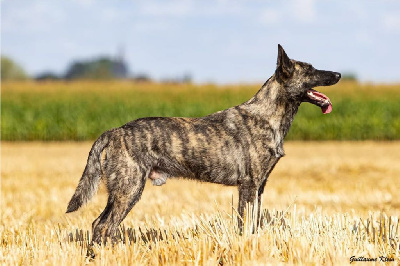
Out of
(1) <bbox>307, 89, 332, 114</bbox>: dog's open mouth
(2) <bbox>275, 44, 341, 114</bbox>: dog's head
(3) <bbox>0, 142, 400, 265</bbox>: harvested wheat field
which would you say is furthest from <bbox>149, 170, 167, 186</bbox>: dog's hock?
(1) <bbox>307, 89, 332, 114</bbox>: dog's open mouth

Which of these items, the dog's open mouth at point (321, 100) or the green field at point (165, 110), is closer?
the dog's open mouth at point (321, 100)

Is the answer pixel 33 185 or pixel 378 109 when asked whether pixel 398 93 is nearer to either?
pixel 378 109

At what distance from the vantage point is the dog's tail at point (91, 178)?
6.19 metres

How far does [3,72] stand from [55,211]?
99958mm

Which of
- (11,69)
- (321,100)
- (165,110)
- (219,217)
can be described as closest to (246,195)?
(219,217)

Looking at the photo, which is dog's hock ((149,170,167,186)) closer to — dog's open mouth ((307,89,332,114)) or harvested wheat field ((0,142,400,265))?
harvested wheat field ((0,142,400,265))

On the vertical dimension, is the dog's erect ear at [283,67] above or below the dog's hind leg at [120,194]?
above

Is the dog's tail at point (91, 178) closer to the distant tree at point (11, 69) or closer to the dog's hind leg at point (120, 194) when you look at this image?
the dog's hind leg at point (120, 194)

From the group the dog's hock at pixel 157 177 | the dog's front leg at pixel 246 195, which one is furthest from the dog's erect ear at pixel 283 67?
the dog's hock at pixel 157 177

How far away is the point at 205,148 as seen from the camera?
6238 mm

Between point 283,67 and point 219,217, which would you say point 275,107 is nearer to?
point 283,67

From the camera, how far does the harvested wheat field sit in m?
5.77

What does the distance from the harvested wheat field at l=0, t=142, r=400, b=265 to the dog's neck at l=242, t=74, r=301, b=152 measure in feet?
3.11

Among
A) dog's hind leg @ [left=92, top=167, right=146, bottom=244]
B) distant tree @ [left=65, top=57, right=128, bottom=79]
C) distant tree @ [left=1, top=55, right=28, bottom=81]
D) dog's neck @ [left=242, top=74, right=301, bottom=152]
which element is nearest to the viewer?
dog's hind leg @ [left=92, top=167, right=146, bottom=244]
